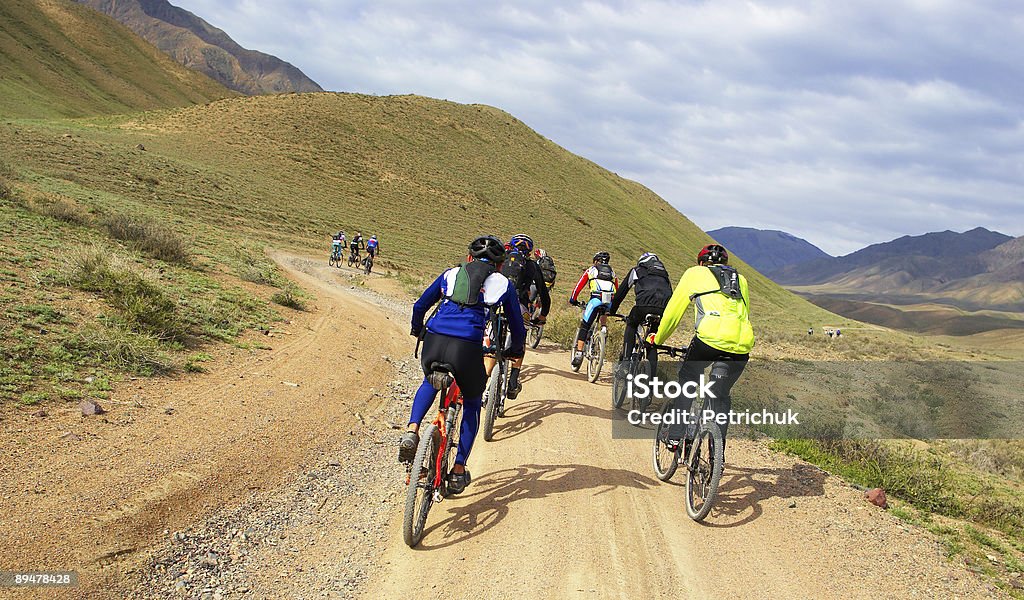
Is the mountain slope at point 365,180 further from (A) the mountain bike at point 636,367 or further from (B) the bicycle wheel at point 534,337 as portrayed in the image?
(A) the mountain bike at point 636,367

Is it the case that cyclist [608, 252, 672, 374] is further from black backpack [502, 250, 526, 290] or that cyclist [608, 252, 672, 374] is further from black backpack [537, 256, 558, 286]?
black backpack [537, 256, 558, 286]

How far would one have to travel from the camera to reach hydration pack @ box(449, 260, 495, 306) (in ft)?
15.2

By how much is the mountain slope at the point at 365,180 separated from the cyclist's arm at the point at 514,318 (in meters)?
A: 16.8

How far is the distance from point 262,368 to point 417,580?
567 cm

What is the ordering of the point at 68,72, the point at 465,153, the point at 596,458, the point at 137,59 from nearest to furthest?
1. the point at 596,458
2. the point at 465,153
3. the point at 68,72
4. the point at 137,59

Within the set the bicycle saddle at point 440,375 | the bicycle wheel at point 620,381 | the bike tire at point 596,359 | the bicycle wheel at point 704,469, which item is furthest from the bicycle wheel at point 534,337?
the bicycle saddle at point 440,375

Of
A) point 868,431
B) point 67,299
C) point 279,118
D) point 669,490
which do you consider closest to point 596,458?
point 669,490

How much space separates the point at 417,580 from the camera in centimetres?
420

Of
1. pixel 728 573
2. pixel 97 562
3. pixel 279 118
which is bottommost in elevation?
pixel 97 562

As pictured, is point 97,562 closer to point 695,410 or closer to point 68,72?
point 695,410

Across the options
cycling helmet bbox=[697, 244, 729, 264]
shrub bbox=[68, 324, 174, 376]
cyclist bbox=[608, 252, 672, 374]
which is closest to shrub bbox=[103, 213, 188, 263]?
shrub bbox=[68, 324, 174, 376]

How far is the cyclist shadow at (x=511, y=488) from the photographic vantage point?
4.92 metres

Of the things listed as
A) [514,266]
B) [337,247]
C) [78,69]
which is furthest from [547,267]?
[78,69]

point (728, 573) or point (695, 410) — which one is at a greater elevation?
point (695, 410)
